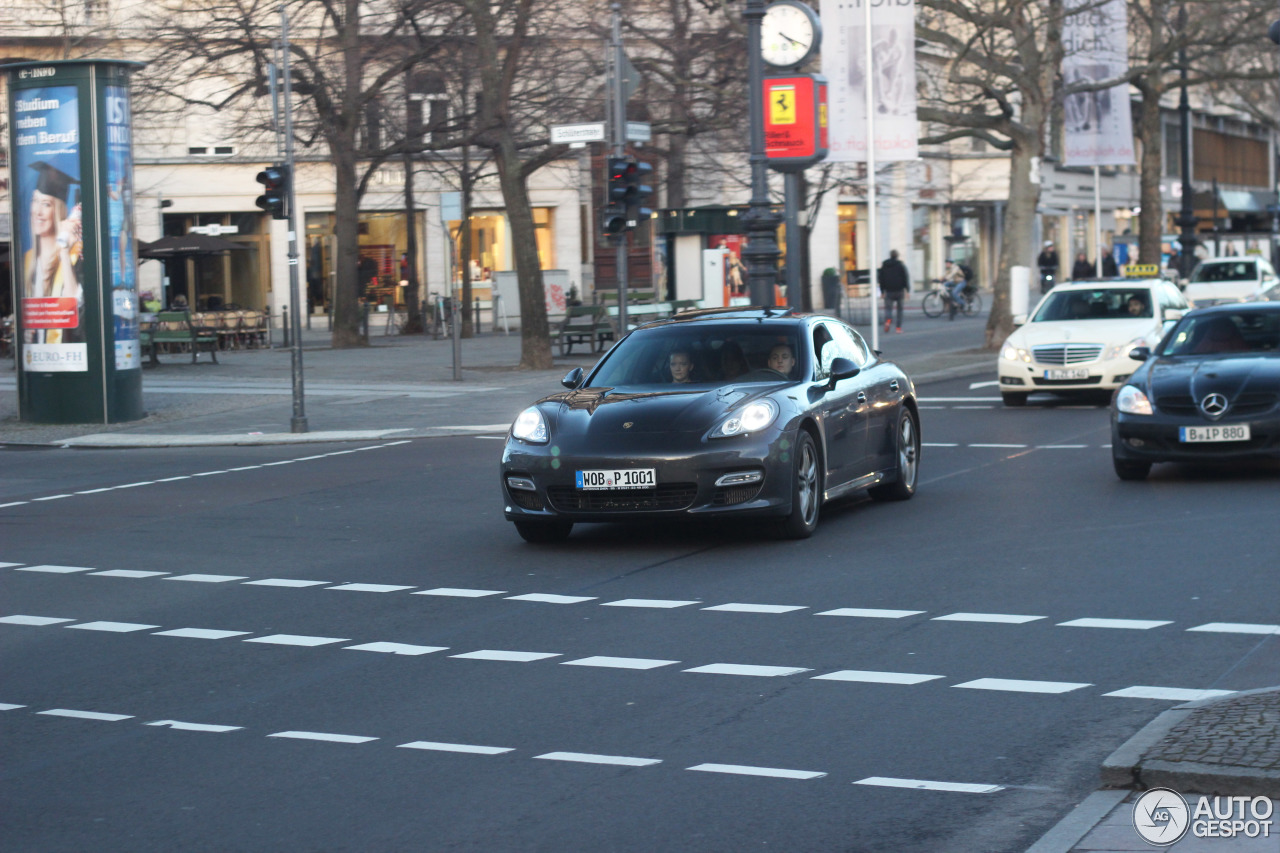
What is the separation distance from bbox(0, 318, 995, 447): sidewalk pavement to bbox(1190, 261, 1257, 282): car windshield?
561 centimetres

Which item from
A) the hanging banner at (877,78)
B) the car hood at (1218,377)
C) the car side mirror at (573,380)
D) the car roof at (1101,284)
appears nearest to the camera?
the car side mirror at (573,380)

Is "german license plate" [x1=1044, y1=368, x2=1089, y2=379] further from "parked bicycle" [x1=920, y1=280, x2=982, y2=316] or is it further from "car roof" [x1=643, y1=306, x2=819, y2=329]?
"parked bicycle" [x1=920, y1=280, x2=982, y2=316]

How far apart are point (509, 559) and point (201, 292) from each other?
4348 centimetres

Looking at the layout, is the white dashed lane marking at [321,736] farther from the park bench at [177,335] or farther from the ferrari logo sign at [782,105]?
the park bench at [177,335]

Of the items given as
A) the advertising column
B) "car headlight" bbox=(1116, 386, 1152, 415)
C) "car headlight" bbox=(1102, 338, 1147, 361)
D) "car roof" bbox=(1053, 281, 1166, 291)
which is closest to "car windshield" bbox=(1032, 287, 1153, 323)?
"car roof" bbox=(1053, 281, 1166, 291)

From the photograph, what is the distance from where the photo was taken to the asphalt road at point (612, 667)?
5438 millimetres

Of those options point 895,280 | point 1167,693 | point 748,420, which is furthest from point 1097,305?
point 895,280

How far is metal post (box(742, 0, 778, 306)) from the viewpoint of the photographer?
21.3 meters

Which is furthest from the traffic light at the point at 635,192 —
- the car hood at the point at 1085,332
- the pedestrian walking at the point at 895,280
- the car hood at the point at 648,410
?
the pedestrian walking at the point at 895,280

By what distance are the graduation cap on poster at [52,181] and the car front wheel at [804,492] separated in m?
14.3

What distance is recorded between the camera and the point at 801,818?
528cm

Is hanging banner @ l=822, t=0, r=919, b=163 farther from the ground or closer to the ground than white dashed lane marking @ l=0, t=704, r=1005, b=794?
farther from the ground

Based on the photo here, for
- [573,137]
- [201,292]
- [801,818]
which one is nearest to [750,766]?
[801,818]

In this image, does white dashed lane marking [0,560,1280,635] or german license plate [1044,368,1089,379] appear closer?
white dashed lane marking [0,560,1280,635]
